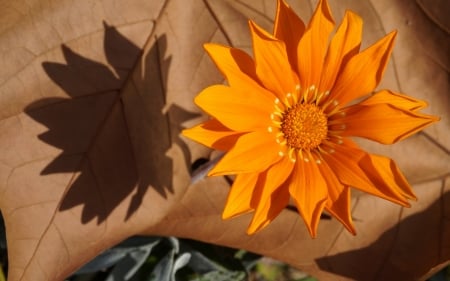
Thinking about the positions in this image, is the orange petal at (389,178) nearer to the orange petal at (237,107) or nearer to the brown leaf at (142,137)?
the orange petal at (237,107)

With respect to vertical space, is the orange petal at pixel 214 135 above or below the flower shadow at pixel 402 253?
above

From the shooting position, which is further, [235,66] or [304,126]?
[304,126]

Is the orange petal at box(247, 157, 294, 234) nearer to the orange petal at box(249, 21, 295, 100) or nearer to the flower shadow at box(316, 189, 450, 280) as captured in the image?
the orange petal at box(249, 21, 295, 100)

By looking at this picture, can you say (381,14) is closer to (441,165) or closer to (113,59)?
(441,165)

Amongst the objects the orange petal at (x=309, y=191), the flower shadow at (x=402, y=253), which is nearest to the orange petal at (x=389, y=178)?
the orange petal at (x=309, y=191)

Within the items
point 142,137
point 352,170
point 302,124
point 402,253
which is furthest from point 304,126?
point 402,253

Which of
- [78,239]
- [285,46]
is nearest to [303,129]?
[285,46]

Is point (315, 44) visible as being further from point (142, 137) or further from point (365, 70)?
point (142, 137)
